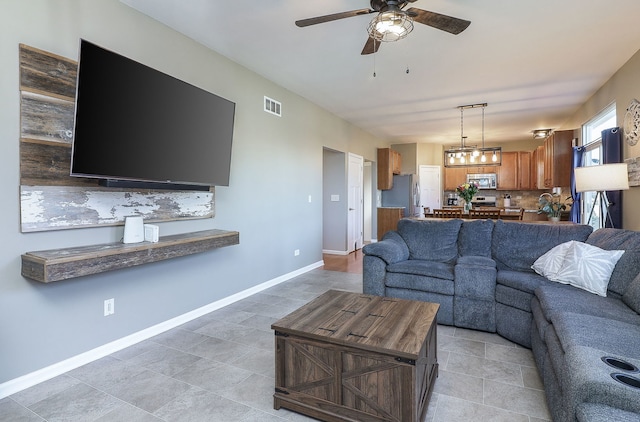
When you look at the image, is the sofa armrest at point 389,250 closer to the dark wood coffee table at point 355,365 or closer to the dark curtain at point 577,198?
the dark wood coffee table at point 355,365

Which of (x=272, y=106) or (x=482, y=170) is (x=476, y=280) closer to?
(x=272, y=106)

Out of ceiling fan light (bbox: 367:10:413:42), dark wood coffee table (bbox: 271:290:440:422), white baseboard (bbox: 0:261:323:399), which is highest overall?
ceiling fan light (bbox: 367:10:413:42)

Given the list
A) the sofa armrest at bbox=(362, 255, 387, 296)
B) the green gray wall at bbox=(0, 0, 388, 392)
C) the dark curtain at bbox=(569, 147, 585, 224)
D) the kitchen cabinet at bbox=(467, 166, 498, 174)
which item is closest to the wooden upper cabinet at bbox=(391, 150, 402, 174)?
the kitchen cabinet at bbox=(467, 166, 498, 174)

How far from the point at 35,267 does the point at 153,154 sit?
1.09m

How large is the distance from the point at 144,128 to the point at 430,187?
7.92 m

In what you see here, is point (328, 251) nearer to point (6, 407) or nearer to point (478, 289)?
point (478, 289)

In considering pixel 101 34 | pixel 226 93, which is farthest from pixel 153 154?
pixel 226 93

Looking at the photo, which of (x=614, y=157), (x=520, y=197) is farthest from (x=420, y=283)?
(x=520, y=197)

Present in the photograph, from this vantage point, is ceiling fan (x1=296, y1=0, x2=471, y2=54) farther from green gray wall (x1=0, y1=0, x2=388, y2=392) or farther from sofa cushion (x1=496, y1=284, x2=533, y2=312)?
sofa cushion (x1=496, y1=284, x2=533, y2=312)

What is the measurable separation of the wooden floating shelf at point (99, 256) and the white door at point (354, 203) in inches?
164

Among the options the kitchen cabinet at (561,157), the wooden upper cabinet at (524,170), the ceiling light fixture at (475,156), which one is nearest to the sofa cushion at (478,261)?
the ceiling light fixture at (475,156)

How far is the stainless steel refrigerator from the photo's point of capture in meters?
8.23

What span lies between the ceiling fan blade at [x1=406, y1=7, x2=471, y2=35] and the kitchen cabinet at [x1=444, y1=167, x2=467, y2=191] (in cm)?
740

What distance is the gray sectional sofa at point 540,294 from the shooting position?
4.33 ft
